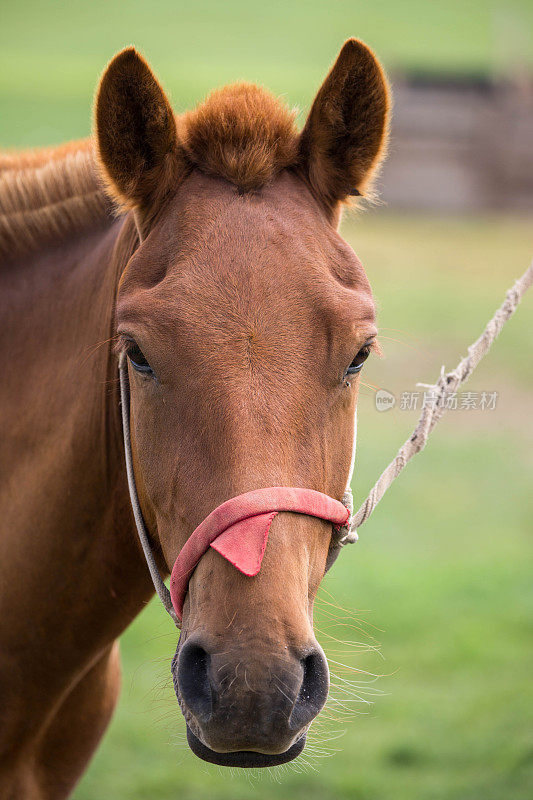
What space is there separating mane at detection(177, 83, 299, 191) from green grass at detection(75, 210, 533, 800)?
627mm

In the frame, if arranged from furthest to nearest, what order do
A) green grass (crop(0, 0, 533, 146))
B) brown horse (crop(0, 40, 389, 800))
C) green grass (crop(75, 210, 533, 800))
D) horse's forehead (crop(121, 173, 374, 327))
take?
green grass (crop(0, 0, 533, 146)) < green grass (crop(75, 210, 533, 800)) < horse's forehead (crop(121, 173, 374, 327)) < brown horse (crop(0, 40, 389, 800))

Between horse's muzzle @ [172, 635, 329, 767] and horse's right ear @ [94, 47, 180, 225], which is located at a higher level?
horse's right ear @ [94, 47, 180, 225]

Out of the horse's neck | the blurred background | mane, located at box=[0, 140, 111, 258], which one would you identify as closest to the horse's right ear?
the horse's neck

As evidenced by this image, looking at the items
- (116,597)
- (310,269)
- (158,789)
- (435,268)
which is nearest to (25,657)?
(116,597)

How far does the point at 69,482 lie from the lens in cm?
252

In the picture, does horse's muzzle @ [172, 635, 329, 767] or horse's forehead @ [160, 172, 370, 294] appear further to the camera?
horse's forehead @ [160, 172, 370, 294]

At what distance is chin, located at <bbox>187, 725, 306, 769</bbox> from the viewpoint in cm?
187

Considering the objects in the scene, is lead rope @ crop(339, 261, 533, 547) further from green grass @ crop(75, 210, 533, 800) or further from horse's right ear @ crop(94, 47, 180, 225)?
horse's right ear @ crop(94, 47, 180, 225)

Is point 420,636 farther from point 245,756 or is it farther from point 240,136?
point 240,136

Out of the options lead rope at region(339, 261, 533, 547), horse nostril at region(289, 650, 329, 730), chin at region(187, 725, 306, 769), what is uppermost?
lead rope at region(339, 261, 533, 547)

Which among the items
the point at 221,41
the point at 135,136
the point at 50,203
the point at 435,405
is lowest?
the point at 221,41

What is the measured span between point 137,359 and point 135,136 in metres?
0.66

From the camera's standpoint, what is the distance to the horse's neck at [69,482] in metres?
2.52

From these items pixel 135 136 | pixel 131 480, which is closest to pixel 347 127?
pixel 135 136
